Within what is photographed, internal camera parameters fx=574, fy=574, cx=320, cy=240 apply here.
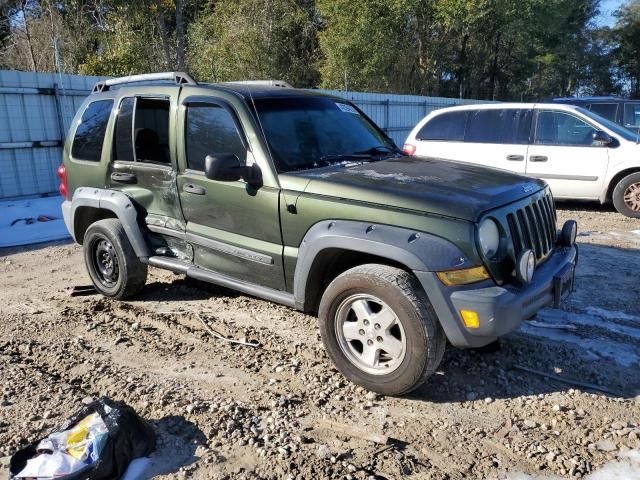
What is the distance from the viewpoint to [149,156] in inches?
194

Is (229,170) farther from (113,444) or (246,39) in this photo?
(246,39)

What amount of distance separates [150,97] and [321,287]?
232 cm

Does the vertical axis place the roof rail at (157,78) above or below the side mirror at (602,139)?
above

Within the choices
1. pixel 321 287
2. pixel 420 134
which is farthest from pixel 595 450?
pixel 420 134

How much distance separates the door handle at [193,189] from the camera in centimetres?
443

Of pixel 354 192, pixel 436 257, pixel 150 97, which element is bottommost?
pixel 436 257

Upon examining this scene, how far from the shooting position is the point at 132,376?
3938mm

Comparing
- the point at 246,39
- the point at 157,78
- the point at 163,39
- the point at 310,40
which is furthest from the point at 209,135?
the point at 310,40

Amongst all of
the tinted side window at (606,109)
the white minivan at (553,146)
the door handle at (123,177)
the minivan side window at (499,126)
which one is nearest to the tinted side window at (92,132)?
the door handle at (123,177)

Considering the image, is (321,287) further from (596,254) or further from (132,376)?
(596,254)

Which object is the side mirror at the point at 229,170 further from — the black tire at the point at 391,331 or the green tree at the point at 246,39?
the green tree at the point at 246,39

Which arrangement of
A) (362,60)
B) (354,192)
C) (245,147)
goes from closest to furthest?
1. (354,192)
2. (245,147)
3. (362,60)

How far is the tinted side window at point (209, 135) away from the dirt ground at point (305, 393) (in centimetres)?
143

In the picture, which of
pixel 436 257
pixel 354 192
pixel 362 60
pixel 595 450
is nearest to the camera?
pixel 595 450
